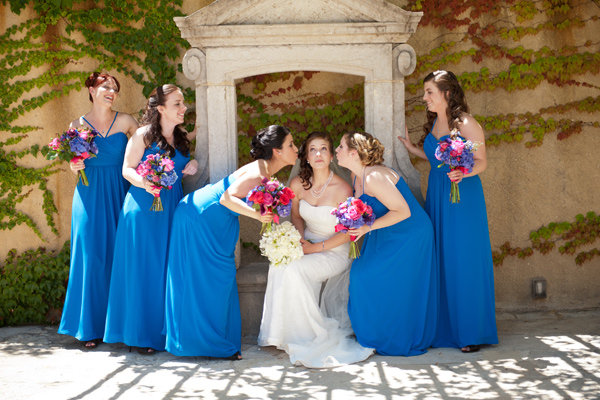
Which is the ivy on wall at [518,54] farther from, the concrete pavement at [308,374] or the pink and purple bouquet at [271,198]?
the pink and purple bouquet at [271,198]

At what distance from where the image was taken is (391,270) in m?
5.27

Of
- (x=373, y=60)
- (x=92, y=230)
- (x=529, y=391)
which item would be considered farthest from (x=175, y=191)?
(x=529, y=391)

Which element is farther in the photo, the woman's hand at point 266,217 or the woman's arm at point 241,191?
the woman's arm at point 241,191

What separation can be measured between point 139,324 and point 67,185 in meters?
2.29

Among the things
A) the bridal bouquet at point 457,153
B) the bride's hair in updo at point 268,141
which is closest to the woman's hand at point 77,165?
the bride's hair in updo at point 268,141

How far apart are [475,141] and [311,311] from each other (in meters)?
1.97

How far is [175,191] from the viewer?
5.69 metres

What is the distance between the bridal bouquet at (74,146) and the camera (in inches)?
217

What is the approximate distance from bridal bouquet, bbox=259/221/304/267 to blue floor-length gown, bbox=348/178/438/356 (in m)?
0.54

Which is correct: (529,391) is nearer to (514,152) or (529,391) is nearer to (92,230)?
(514,152)

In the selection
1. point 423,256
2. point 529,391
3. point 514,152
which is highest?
point 514,152

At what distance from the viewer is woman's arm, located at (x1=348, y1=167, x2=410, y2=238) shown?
5145 mm

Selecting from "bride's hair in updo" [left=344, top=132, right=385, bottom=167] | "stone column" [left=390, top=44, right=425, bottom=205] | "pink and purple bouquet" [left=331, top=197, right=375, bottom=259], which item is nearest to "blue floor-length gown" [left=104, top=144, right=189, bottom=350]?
"pink and purple bouquet" [left=331, top=197, right=375, bottom=259]

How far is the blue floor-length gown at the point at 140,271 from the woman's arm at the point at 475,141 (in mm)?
2538
